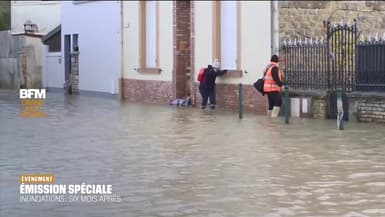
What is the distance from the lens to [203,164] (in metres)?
11.6

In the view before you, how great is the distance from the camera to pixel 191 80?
2536cm

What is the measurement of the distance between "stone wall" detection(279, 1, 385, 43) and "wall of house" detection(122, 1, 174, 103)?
5878 mm

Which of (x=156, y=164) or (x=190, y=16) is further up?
(x=190, y=16)

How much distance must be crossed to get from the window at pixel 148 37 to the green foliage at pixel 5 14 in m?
Answer: 29.4

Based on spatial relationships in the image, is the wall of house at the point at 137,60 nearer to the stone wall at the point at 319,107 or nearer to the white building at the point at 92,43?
the white building at the point at 92,43

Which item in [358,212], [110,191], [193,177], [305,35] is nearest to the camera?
[358,212]

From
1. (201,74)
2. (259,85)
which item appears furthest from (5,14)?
(259,85)

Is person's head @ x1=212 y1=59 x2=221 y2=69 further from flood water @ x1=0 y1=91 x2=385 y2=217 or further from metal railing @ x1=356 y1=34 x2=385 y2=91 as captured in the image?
metal railing @ x1=356 y1=34 x2=385 y2=91

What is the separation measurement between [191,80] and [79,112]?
4.35 m

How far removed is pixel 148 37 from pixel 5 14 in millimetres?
31220

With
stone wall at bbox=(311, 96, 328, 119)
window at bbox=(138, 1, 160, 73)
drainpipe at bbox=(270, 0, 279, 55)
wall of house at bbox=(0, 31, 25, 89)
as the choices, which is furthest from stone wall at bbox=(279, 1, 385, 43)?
wall of house at bbox=(0, 31, 25, 89)

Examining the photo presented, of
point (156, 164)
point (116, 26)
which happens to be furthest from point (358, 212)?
point (116, 26)

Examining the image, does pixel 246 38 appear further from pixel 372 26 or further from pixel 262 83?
pixel 372 26

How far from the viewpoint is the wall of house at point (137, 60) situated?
26531 mm
